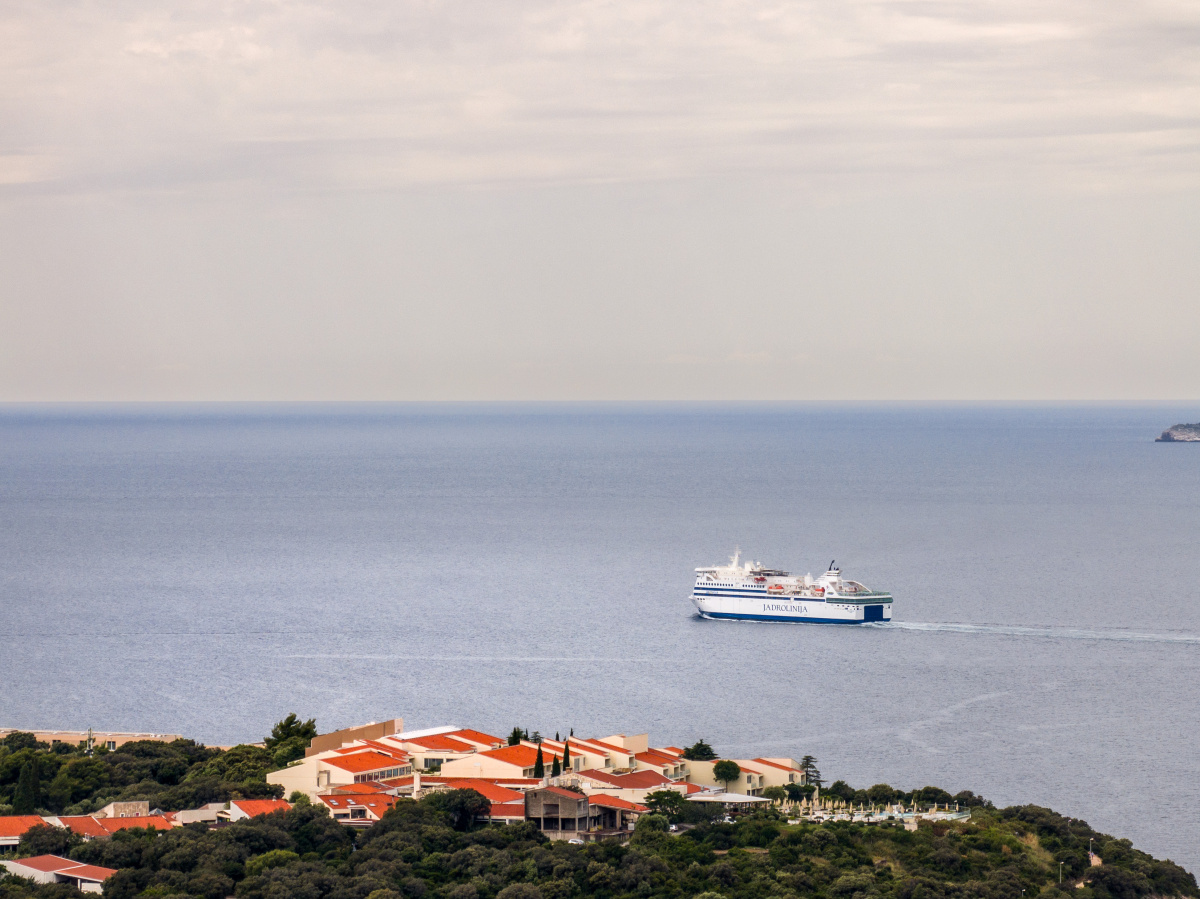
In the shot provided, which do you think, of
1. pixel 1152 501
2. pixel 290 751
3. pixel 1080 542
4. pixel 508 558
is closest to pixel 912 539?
pixel 1080 542

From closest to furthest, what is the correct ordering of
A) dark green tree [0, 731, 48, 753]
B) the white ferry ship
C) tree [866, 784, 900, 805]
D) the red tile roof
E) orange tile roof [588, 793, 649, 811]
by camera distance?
orange tile roof [588, 793, 649, 811] < the red tile roof < tree [866, 784, 900, 805] < dark green tree [0, 731, 48, 753] < the white ferry ship

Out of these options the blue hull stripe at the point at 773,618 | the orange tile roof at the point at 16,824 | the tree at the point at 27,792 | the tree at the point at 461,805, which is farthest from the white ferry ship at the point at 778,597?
the orange tile roof at the point at 16,824

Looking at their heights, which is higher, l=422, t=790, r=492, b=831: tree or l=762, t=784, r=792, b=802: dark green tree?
l=422, t=790, r=492, b=831: tree

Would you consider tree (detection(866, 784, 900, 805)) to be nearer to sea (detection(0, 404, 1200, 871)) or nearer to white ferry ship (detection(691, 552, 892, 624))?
sea (detection(0, 404, 1200, 871))

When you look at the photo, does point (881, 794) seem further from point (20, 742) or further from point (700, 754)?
point (20, 742)

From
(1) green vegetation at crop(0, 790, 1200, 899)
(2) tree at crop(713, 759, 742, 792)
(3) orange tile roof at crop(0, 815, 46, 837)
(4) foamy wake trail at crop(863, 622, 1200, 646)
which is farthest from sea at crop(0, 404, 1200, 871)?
(3) orange tile roof at crop(0, 815, 46, 837)

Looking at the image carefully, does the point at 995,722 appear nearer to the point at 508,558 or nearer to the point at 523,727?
the point at 523,727

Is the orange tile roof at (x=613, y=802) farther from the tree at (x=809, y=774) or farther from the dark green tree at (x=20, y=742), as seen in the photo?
the dark green tree at (x=20, y=742)

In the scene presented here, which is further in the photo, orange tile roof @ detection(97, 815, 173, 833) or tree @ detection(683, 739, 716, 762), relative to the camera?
tree @ detection(683, 739, 716, 762)

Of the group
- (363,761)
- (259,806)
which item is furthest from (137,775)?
(363,761)
